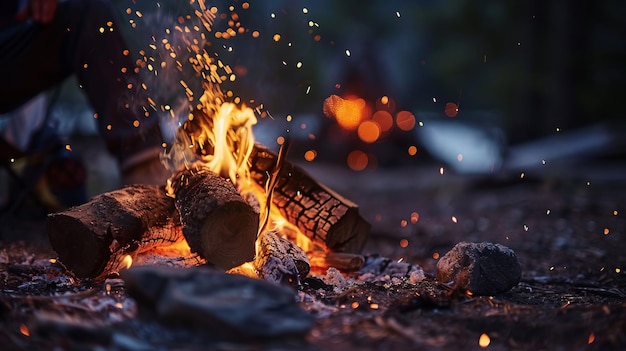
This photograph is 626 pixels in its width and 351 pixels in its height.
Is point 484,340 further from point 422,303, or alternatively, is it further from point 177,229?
point 177,229

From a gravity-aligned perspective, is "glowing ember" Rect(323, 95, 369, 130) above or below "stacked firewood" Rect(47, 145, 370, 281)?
above

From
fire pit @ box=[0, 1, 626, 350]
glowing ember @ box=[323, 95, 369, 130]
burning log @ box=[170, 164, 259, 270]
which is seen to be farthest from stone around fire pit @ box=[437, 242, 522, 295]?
glowing ember @ box=[323, 95, 369, 130]

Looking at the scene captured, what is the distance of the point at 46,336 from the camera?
2.30 m

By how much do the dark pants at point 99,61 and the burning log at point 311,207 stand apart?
0.82 metres

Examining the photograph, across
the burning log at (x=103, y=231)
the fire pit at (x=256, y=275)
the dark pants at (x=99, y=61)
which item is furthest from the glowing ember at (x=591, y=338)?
the dark pants at (x=99, y=61)

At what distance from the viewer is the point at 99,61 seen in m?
4.20

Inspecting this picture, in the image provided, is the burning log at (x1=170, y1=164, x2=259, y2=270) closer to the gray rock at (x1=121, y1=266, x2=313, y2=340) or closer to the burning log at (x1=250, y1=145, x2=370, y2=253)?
the burning log at (x1=250, y1=145, x2=370, y2=253)

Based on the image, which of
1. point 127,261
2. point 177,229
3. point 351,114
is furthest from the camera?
point 351,114

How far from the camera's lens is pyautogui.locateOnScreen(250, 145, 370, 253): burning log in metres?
3.74

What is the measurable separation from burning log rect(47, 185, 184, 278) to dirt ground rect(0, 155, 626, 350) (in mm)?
122

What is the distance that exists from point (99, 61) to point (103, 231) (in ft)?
4.72

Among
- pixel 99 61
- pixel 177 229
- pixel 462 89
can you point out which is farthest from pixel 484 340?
pixel 462 89

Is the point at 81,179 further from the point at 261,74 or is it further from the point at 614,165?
the point at 261,74

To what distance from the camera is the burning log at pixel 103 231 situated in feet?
10.4
